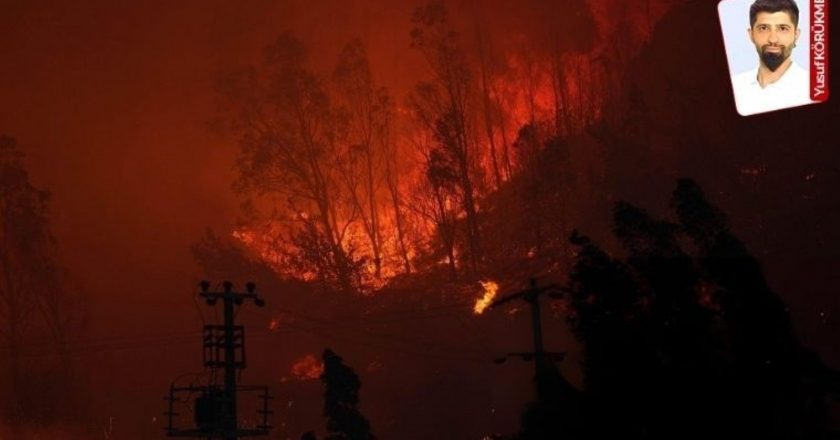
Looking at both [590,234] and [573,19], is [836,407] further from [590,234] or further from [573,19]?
[573,19]

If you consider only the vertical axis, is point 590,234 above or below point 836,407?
above

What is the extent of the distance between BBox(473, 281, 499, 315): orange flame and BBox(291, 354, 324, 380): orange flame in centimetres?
1082

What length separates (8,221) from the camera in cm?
8225

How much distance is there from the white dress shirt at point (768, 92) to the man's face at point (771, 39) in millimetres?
520

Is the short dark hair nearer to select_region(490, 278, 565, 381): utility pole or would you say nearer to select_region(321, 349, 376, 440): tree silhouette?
select_region(490, 278, 565, 381): utility pole

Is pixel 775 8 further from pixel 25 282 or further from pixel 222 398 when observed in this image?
pixel 25 282

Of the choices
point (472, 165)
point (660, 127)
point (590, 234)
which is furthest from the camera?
point (472, 165)

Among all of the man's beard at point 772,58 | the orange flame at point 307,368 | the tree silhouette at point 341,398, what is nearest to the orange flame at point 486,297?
the orange flame at point 307,368

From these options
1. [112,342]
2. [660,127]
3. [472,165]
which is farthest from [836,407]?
[112,342]

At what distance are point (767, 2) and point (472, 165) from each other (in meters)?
54.7

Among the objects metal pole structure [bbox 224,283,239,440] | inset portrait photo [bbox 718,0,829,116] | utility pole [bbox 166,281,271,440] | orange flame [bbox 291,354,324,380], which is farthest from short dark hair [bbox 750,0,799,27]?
orange flame [bbox 291,354,324,380]

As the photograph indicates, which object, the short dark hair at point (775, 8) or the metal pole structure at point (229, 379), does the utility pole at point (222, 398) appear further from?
the short dark hair at point (775, 8)

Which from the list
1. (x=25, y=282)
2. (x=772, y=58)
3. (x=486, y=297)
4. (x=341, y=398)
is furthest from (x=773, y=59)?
(x=25, y=282)

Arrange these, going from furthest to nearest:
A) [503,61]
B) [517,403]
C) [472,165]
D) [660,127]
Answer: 1. [503,61]
2. [472,165]
3. [660,127]
4. [517,403]
